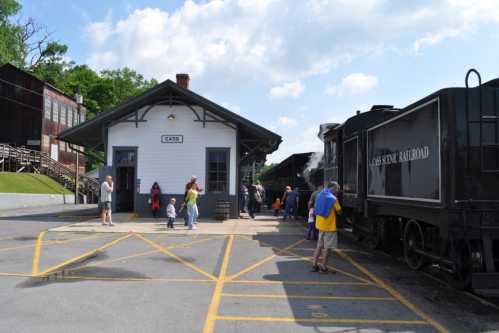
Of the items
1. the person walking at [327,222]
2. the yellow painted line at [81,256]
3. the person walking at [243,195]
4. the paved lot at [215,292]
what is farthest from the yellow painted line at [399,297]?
the person walking at [243,195]

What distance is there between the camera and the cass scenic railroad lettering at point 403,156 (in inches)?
287

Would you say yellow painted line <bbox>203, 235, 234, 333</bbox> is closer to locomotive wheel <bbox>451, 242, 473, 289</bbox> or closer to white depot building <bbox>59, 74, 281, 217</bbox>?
locomotive wheel <bbox>451, 242, 473, 289</bbox>

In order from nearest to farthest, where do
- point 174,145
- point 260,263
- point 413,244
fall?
point 413,244, point 260,263, point 174,145

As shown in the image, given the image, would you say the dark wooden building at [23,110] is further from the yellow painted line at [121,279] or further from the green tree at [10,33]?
the yellow painted line at [121,279]

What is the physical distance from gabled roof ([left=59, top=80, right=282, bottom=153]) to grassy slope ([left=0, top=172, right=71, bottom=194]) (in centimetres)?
826

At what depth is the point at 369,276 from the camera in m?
8.06

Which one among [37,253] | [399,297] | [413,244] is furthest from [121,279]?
[413,244]

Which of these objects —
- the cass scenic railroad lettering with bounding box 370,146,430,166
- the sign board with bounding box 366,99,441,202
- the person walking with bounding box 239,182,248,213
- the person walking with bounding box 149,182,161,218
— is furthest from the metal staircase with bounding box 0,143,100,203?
the cass scenic railroad lettering with bounding box 370,146,430,166

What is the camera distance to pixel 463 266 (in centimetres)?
673

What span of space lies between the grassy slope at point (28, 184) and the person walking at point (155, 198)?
1071 cm

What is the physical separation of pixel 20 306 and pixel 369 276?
5.50 meters

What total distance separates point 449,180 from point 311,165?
1352 cm

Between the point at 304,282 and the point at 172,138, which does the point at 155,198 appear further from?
the point at 304,282

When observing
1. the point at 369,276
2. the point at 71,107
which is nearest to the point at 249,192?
the point at 369,276
